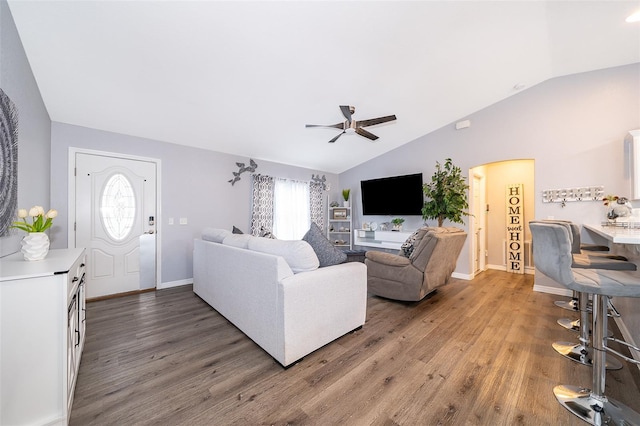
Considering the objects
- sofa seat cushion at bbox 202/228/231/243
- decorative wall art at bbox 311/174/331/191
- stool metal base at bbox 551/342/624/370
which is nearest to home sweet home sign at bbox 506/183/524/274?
stool metal base at bbox 551/342/624/370

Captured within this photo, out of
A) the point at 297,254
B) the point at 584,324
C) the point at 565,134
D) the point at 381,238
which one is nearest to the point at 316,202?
the point at 381,238

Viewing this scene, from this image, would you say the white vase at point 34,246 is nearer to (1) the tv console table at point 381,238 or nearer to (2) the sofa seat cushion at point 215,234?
(2) the sofa seat cushion at point 215,234

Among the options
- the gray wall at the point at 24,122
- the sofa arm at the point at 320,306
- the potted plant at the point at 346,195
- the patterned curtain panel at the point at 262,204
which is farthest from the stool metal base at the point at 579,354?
the potted plant at the point at 346,195

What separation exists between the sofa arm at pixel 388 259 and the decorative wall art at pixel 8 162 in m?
3.36

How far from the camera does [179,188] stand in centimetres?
399

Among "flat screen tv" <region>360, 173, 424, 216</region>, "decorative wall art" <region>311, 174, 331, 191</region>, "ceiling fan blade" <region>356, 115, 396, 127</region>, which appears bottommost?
"flat screen tv" <region>360, 173, 424, 216</region>

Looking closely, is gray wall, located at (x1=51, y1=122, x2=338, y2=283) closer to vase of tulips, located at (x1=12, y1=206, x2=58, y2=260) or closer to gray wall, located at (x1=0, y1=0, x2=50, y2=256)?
gray wall, located at (x1=0, y1=0, x2=50, y2=256)

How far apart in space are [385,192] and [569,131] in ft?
9.96

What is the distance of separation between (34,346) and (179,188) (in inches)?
124

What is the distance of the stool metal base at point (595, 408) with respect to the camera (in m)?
1.31

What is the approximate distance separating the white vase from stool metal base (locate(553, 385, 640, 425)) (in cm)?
348

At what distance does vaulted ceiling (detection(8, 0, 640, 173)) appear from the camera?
2.08 meters

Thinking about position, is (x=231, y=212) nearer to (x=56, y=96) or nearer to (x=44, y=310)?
(x=56, y=96)

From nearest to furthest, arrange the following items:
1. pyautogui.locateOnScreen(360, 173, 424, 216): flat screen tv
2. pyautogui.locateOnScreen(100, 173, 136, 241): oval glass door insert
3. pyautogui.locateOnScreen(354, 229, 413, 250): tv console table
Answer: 1. pyautogui.locateOnScreen(100, 173, 136, 241): oval glass door insert
2. pyautogui.locateOnScreen(360, 173, 424, 216): flat screen tv
3. pyautogui.locateOnScreen(354, 229, 413, 250): tv console table
